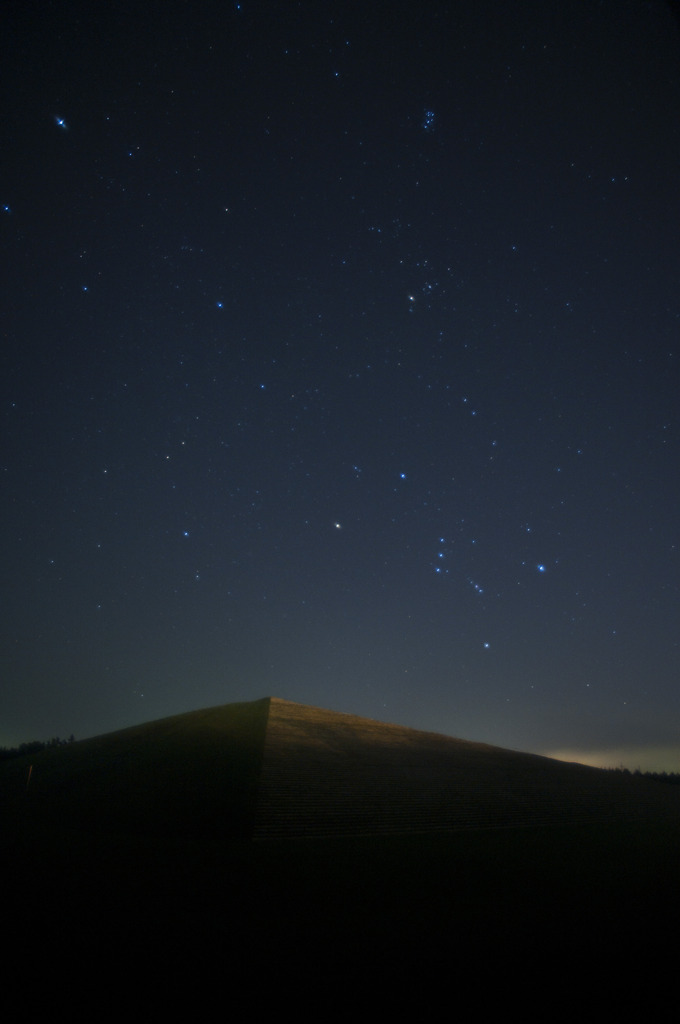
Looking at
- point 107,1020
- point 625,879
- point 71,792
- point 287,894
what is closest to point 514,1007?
point 107,1020

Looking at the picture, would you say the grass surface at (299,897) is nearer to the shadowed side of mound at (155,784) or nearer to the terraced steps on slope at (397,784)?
the shadowed side of mound at (155,784)

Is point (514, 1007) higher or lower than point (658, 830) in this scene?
higher

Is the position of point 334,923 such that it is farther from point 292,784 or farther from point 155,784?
point 155,784

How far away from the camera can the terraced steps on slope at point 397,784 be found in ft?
41.4

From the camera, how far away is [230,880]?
7.41 m

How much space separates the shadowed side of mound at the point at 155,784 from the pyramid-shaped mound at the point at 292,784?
0.05 m

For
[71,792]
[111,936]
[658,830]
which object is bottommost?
[71,792]

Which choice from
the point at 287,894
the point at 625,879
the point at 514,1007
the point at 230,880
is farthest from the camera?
the point at 625,879

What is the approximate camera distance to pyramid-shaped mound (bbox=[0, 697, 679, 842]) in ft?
40.0

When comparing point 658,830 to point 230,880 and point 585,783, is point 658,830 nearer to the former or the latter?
point 585,783

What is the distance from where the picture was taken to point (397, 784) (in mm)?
15258

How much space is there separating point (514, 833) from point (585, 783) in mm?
9741

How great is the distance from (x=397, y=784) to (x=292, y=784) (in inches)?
151

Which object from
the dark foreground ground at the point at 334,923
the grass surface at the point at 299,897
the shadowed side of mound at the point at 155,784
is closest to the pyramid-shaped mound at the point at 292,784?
the shadowed side of mound at the point at 155,784
